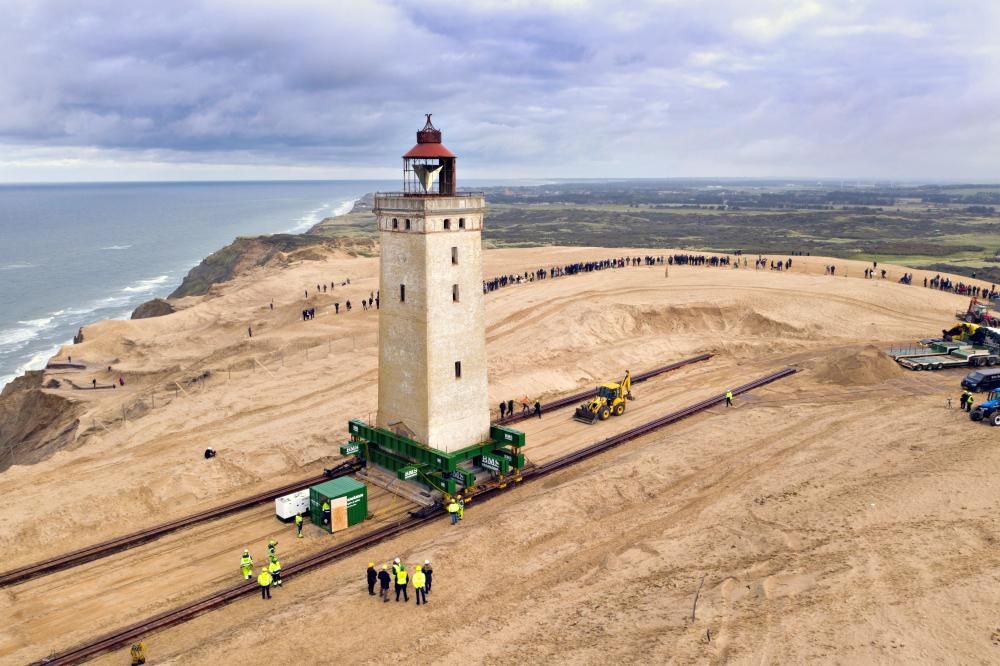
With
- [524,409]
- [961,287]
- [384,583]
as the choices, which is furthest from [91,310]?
[961,287]

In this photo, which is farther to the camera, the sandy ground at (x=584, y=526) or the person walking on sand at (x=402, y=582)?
the person walking on sand at (x=402, y=582)

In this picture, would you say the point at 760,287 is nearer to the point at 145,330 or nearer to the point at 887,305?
the point at 887,305

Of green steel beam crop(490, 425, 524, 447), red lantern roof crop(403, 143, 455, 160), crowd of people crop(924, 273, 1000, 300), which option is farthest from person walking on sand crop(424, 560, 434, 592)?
crowd of people crop(924, 273, 1000, 300)

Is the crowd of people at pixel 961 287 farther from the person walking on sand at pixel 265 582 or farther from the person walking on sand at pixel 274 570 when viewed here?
the person walking on sand at pixel 265 582

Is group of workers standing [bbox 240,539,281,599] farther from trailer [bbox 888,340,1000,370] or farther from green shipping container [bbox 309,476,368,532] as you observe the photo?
trailer [bbox 888,340,1000,370]

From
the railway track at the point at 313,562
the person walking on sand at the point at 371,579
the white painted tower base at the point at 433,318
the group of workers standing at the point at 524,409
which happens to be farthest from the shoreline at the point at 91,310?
the person walking on sand at the point at 371,579
